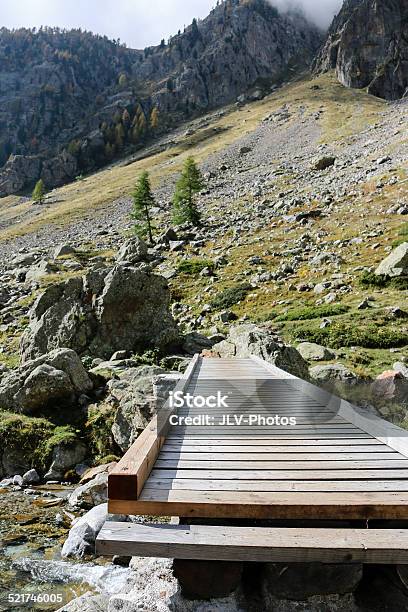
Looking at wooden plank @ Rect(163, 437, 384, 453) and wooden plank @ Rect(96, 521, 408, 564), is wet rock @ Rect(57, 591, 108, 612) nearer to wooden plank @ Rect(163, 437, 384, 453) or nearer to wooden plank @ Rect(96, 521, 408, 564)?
wooden plank @ Rect(163, 437, 384, 453)

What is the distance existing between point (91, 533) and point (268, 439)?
344 centimetres

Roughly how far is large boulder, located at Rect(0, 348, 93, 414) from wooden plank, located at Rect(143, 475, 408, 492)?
31.0 feet

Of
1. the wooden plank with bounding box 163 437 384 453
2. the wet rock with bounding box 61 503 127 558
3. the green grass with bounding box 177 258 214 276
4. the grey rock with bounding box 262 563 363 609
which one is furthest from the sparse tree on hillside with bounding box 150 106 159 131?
the grey rock with bounding box 262 563 363 609

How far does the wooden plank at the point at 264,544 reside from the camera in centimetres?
328

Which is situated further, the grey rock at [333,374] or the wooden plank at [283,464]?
the grey rock at [333,374]

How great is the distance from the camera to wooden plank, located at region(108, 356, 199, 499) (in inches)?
150

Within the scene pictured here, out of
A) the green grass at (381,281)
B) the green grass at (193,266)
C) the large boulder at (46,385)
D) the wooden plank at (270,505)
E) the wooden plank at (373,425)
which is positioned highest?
the wooden plank at (270,505)

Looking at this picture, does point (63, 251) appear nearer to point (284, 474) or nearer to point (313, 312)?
point (313, 312)

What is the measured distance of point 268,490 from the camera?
4.08m

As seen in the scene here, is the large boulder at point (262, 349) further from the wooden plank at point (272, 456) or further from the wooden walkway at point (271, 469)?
the wooden plank at point (272, 456)

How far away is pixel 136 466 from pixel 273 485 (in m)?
1.33

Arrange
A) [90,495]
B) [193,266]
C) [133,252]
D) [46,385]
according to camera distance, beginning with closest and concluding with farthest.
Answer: [90,495] → [46,385] → [193,266] → [133,252]

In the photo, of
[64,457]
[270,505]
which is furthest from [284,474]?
[64,457]

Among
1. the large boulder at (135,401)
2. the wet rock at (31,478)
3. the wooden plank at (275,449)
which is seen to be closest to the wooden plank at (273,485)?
the wooden plank at (275,449)
